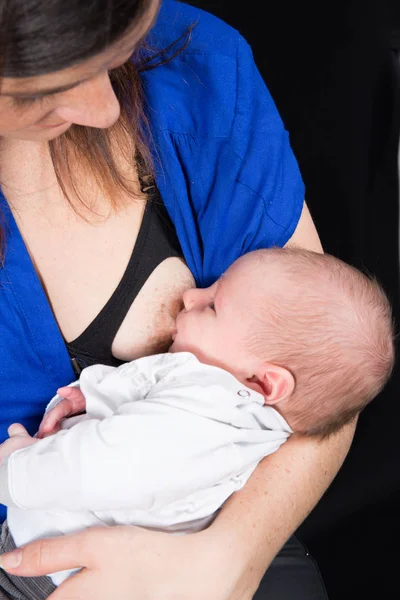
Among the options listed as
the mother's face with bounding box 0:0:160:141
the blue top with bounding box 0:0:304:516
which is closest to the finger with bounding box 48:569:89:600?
the blue top with bounding box 0:0:304:516

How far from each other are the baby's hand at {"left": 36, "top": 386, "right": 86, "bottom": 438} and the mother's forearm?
0.89ft

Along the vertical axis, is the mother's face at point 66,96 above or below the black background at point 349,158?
above

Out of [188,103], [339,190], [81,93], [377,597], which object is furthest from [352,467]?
[81,93]

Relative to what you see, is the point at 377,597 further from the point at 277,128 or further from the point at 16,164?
the point at 16,164

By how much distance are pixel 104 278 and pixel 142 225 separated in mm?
105

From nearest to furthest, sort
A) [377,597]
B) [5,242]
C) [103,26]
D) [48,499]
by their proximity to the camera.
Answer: [103,26] < [48,499] < [5,242] < [377,597]

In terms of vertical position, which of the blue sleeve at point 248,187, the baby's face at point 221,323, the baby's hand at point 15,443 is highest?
the blue sleeve at point 248,187

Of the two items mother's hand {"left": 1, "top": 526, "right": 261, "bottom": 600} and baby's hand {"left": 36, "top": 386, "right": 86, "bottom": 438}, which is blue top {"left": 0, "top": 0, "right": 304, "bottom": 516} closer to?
baby's hand {"left": 36, "top": 386, "right": 86, "bottom": 438}

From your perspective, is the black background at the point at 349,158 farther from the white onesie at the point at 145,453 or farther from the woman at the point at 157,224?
the white onesie at the point at 145,453

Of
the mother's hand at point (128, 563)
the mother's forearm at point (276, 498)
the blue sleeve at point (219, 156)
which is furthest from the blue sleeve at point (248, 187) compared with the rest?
the mother's hand at point (128, 563)

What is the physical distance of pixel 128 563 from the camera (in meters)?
0.93

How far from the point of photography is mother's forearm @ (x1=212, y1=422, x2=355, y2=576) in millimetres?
1036

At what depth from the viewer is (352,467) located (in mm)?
1561

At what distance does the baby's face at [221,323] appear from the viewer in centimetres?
107
